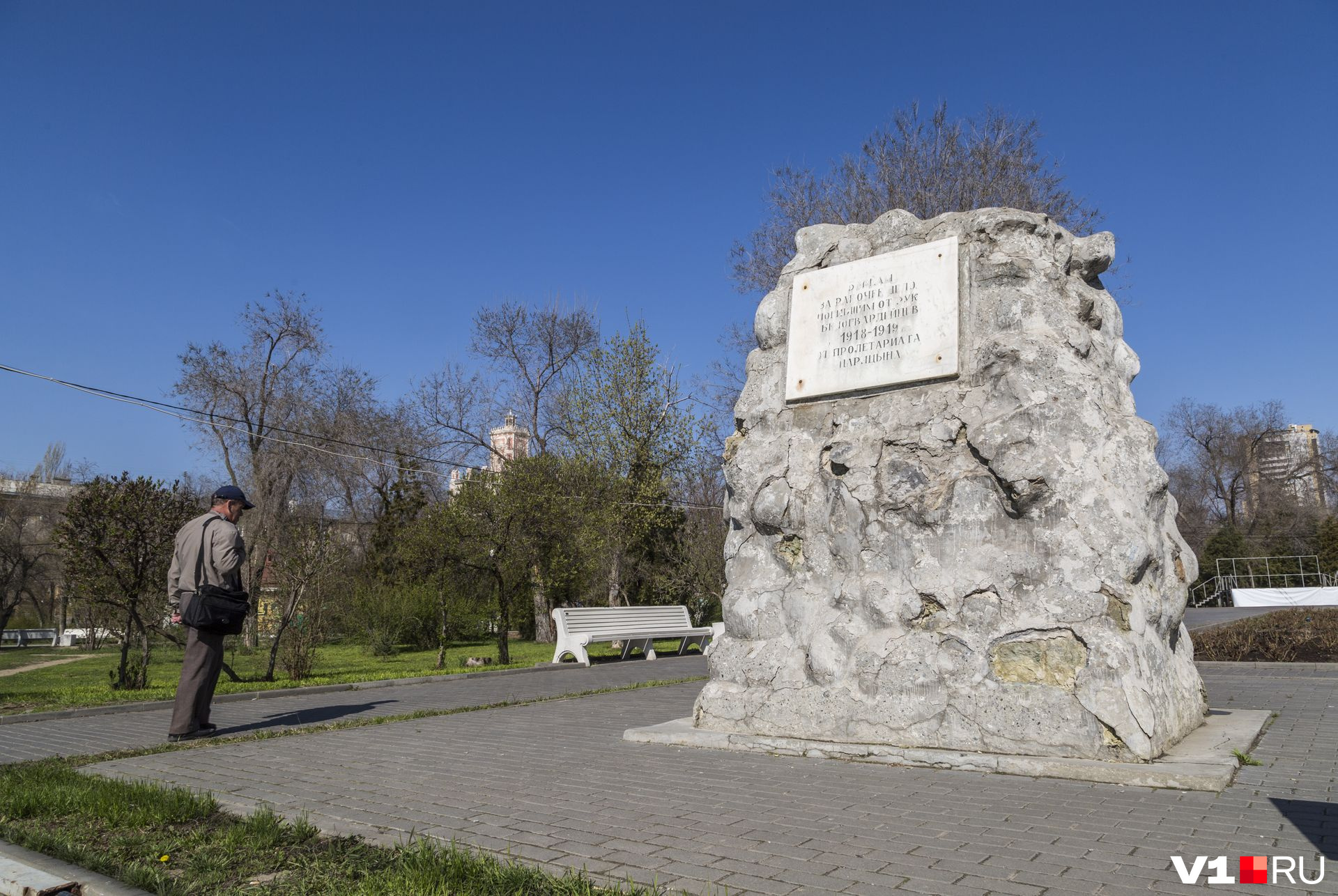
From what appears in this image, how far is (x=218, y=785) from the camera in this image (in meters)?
5.23

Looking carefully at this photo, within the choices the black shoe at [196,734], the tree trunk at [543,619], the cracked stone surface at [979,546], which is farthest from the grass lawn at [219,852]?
the tree trunk at [543,619]

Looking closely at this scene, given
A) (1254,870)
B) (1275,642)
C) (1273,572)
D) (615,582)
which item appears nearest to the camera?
(1254,870)

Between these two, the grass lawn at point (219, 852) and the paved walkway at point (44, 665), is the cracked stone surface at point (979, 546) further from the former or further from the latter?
the paved walkway at point (44, 665)

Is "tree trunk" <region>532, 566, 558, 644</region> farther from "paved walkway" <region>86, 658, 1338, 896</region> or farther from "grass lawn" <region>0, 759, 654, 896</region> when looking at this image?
"grass lawn" <region>0, 759, 654, 896</region>

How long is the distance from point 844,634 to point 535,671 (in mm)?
8573

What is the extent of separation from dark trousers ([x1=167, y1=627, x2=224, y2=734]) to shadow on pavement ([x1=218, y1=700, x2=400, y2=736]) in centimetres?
42

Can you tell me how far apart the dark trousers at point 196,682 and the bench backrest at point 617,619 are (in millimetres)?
7902

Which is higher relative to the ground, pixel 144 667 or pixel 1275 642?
pixel 144 667

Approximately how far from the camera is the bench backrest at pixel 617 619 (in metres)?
15.3

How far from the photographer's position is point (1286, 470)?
47.6 meters

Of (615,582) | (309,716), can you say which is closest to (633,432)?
(615,582)

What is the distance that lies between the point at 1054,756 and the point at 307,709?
717 cm

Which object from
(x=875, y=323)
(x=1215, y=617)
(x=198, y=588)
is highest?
(x=875, y=323)

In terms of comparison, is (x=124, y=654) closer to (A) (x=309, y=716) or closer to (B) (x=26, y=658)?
(A) (x=309, y=716)
